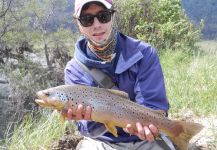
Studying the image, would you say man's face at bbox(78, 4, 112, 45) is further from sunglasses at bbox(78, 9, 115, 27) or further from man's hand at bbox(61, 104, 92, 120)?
man's hand at bbox(61, 104, 92, 120)

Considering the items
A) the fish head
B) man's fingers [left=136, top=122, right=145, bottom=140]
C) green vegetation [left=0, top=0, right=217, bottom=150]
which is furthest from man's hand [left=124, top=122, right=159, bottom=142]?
green vegetation [left=0, top=0, right=217, bottom=150]

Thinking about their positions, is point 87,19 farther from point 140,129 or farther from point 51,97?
point 140,129

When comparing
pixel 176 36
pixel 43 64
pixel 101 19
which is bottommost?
pixel 43 64

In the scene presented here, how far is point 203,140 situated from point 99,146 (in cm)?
121

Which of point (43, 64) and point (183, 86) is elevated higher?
point (183, 86)

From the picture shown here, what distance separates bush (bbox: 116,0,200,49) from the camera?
1360 centimetres

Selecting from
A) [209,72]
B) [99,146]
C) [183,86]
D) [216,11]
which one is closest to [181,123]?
[99,146]

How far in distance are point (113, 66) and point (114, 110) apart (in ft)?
2.13

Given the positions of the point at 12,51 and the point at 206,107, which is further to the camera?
the point at 12,51

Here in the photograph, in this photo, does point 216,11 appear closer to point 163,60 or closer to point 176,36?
point 176,36

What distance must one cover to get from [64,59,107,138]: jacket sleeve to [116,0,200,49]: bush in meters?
9.46

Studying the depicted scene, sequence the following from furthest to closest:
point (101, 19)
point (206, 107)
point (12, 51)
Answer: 1. point (12, 51)
2. point (206, 107)
3. point (101, 19)

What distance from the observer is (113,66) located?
13.2ft

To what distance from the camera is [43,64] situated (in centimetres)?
1359
